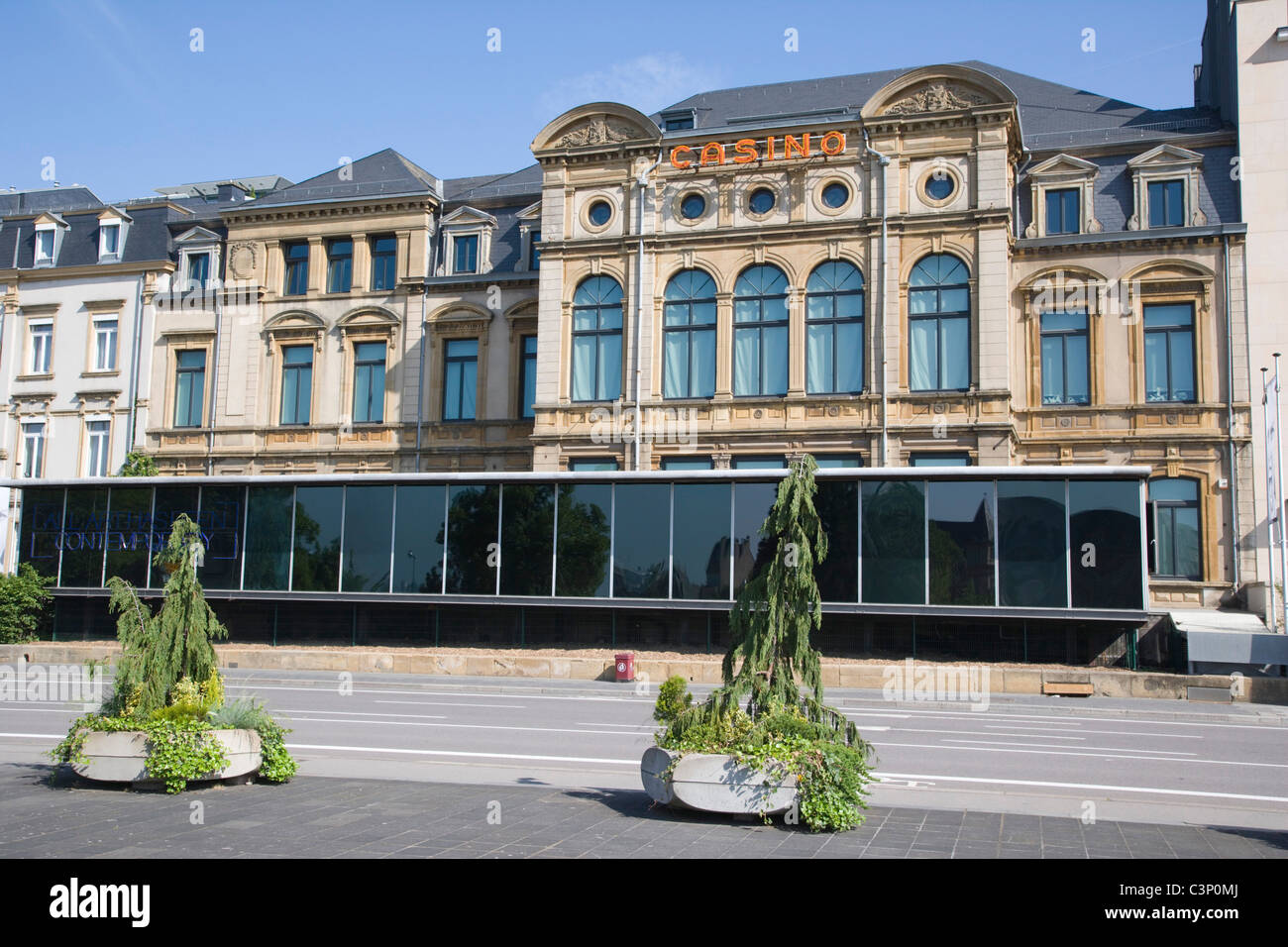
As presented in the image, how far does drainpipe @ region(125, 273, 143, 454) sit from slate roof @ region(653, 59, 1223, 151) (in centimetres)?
2158

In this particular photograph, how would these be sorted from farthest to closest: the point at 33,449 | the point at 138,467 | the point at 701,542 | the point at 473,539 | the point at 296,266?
the point at 33,449 → the point at 296,266 → the point at 138,467 → the point at 473,539 → the point at 701,542

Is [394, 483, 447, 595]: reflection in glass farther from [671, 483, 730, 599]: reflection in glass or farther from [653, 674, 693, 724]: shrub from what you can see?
[653, 674, 693, 724]: shrub

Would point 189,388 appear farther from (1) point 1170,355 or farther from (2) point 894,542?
(1) point 1170,355

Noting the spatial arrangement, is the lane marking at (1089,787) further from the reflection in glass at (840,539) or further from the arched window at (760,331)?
the arched window at (760,331)

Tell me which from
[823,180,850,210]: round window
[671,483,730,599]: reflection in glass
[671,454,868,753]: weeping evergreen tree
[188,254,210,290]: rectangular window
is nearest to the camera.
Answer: [671,454,868,753]: weeping evergreen tree

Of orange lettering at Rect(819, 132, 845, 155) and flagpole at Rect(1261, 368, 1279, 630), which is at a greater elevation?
orange lettering at Rect(819, 132, 845, 155)

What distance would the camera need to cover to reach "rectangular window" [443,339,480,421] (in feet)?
138

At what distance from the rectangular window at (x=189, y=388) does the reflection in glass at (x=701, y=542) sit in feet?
72.3

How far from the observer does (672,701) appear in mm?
11875

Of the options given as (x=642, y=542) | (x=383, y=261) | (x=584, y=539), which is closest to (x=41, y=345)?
(x=383, y=261)

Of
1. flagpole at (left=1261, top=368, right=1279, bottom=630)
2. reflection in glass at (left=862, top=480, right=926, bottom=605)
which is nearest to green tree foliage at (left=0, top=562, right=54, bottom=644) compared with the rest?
reflection in glass at (left=862, top=480, right=926, bottom=605)

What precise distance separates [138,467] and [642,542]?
21395 mm

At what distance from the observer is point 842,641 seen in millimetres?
30969
